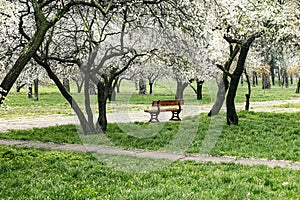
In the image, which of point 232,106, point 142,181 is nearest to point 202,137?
point 232,106

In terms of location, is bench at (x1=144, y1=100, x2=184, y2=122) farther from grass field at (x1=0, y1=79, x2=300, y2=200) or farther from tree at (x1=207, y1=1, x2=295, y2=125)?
tree at (x1=207, y1=1, x2=295, y2=125)

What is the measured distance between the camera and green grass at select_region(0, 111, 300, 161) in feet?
34.2

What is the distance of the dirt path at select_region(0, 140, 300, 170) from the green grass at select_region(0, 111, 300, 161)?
47cm

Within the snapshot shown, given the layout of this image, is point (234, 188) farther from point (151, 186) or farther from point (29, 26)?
point (29, 26)

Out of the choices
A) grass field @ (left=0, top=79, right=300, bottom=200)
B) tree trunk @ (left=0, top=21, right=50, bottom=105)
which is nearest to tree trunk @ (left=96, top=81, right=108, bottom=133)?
grass field @ (left=0, top=79, right=300, bottom=200)

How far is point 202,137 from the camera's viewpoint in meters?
12.9

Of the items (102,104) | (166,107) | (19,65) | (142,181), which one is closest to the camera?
(142,181)

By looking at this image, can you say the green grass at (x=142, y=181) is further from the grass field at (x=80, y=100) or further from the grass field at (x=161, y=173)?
the grass field at (x=80, y=100)

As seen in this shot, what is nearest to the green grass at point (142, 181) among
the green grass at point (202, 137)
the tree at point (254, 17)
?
the green grass at point (202, 137)

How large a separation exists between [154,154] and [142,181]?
9.84 ft

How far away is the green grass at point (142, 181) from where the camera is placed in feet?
20.1

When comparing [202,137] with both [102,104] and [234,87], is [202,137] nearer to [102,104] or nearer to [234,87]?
[102,104]

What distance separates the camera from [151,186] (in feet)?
22.0

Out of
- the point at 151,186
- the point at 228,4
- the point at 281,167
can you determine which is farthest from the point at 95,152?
the point at 228,4
